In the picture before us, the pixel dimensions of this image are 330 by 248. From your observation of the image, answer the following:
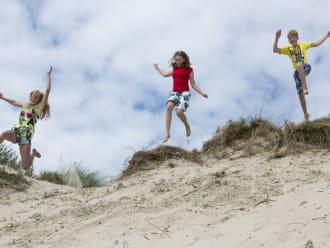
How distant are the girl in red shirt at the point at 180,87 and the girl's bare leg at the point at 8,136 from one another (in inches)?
85.0

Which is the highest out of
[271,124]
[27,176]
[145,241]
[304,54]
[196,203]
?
[304,54]

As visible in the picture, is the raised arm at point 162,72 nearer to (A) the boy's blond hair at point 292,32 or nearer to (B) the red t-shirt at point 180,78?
(B) the red t-shirt at point 180,78

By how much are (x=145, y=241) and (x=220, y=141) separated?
3.08m

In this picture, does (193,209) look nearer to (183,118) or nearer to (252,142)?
(252,142)

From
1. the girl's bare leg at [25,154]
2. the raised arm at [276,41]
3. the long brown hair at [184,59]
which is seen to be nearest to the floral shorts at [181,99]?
the long brown hair at [184,59]

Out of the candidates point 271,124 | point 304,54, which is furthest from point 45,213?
point 304,54

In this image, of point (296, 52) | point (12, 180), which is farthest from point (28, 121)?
point (296, 52)

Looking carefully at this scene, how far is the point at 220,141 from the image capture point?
7.27m

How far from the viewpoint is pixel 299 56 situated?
7.65 meters

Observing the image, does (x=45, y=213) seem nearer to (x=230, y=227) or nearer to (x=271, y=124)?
(x=230, y=227)

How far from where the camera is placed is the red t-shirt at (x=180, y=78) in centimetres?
746

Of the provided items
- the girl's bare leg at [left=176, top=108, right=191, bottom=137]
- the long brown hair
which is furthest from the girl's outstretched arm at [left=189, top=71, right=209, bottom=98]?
the girl's bare leg at [left=176, top=108, right=191, bottom=137]

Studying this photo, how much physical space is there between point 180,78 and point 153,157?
1223 mm

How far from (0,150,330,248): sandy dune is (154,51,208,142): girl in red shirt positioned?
0.67 metres
